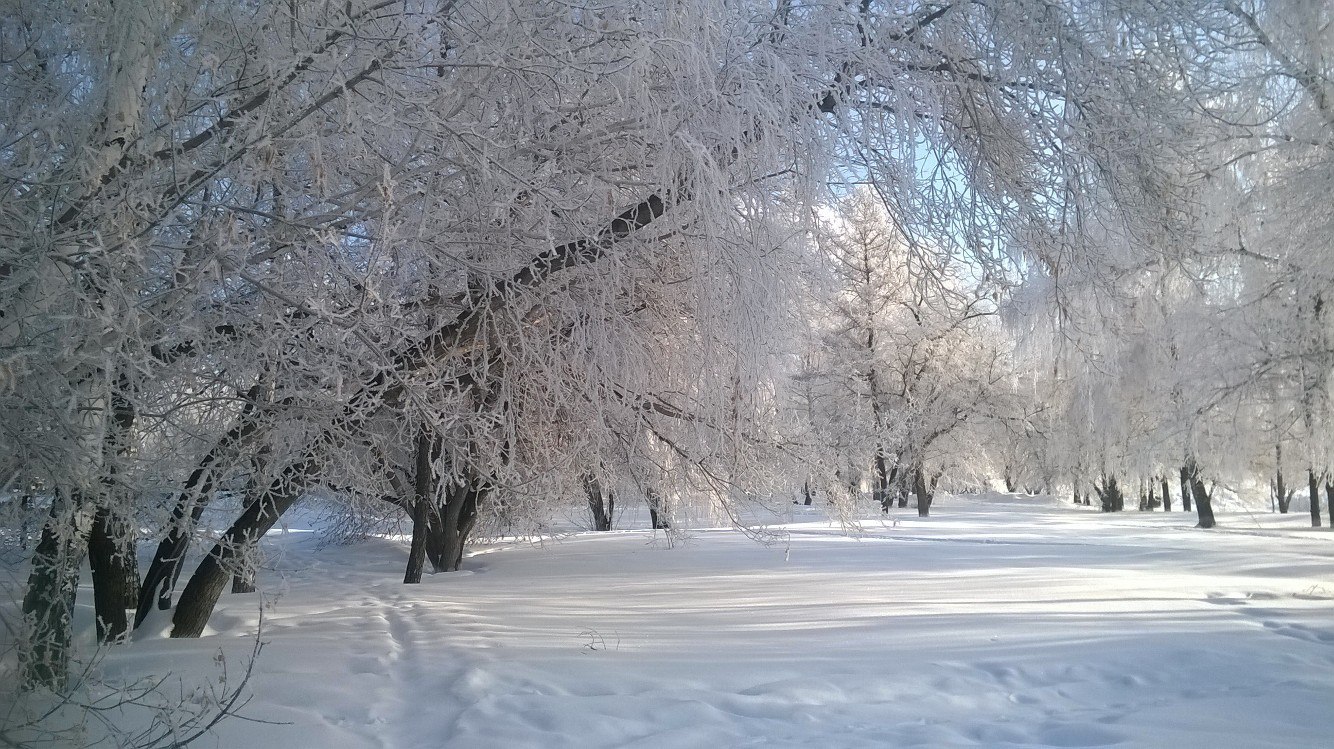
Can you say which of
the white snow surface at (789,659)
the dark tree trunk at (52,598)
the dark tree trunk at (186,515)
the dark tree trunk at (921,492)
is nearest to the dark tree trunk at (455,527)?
the white snow surface at (789,659)

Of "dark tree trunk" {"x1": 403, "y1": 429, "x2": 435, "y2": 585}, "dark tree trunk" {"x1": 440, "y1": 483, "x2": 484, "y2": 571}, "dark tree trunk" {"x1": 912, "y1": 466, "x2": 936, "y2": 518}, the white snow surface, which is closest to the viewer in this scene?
the white snow surface

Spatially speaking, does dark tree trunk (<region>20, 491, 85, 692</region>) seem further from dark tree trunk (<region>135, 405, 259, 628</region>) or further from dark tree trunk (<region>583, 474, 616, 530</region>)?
dark tree trunk (<region>583, 474, 616, 530</region>)

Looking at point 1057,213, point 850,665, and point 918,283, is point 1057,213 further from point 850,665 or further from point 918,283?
point 850,665

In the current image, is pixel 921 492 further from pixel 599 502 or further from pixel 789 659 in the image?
pixel 789 659

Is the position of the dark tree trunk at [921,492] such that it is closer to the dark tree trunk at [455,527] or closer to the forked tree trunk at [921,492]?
the forked tree trunk at [921,492]

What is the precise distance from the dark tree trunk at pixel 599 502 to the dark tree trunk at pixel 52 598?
4143 mm

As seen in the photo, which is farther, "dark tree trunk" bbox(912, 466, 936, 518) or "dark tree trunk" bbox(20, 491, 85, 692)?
"dark tree trunk" bbox(912, 466, 936, 518)

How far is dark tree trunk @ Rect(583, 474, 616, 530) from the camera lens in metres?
8.85

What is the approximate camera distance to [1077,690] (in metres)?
4.56

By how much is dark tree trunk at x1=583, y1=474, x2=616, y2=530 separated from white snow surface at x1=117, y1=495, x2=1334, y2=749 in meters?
0.98

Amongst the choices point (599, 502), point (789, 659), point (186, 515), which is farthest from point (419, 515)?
point (186, 515)

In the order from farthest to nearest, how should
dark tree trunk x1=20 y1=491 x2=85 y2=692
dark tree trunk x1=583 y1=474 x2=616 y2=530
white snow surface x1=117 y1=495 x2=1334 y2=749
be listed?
1. dark tree trunk x1=583 y1=474 x2=616 y2=530
2. white snow surface x1=117 y1=495 x2=1334 y2=749
3. dark tree trunk x1=20 y1=491 x2=85 y2=692

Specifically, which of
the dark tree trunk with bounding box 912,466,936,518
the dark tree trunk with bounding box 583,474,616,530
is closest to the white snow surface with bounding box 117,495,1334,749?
the dark tree trunk with bounding box 583,474,616,530

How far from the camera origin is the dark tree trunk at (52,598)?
3.73 meters
